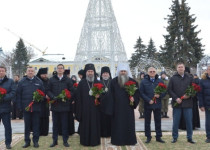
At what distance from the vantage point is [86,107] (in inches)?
273

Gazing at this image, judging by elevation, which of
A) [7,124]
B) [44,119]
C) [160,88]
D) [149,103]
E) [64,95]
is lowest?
[44,119]

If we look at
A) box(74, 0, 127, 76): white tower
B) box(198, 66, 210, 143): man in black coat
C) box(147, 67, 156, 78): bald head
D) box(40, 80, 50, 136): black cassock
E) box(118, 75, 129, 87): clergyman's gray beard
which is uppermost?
box(74, 0, 127, 76): white tower

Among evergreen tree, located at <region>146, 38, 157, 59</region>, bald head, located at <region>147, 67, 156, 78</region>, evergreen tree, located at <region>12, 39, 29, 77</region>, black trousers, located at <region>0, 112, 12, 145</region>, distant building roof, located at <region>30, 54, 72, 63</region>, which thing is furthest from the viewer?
distant building roof, located at <region>30, 54, 72, 63</region>

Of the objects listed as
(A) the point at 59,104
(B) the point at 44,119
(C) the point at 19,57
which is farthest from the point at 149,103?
(C) the point at 19,57

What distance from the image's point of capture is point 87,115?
22.7 feet

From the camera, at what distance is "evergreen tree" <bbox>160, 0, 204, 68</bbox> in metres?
36.0

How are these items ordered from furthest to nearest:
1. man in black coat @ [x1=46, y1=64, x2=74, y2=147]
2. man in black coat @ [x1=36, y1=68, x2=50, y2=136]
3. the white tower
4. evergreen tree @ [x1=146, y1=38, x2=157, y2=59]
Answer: evergreen tree @ [x1=146, y1=38, x2=157, y2=59] < the white tower < man in black coat @ [x1=36, y1=68, x2=50, y2=136] < man in black coat @ [x1=46, y1=64, x2=74, y2=147]

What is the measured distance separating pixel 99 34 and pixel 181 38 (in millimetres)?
17864

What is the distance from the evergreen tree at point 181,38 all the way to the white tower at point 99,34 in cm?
1432

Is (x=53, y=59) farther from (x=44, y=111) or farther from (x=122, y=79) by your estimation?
(x=122, y=79)

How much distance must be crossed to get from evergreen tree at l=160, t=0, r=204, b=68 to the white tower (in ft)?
47.0

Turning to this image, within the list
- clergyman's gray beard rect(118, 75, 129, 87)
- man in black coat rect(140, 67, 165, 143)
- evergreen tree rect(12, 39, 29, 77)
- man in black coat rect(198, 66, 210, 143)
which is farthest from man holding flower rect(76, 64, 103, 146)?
evergreen tree rect(12, 39, 29, 77)

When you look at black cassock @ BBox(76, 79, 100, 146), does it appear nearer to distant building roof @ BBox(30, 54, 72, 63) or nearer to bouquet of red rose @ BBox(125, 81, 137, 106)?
bouquet of red rose @ BBox(125, 81, 137, 106)

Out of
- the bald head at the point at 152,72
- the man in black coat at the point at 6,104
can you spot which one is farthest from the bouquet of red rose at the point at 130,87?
the man in black coat at the point at 6,104
